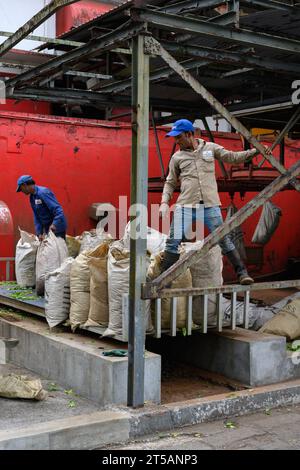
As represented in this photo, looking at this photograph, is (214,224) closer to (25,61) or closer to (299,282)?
(299,282)

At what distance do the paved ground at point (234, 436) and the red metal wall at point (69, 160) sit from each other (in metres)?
5.51

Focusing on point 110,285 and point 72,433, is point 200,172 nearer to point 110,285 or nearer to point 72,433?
point 110,285

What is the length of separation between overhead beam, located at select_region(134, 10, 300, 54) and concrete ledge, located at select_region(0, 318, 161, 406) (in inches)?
105

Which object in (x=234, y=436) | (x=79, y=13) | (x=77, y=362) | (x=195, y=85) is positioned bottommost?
(x=234, y=436)

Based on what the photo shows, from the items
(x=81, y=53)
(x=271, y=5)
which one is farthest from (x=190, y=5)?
(x=81, y=53)

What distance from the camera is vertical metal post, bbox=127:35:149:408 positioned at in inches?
193

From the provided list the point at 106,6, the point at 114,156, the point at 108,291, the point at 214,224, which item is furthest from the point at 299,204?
the point at 108,291

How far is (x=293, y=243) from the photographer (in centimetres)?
1276

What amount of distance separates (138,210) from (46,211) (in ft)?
10.9

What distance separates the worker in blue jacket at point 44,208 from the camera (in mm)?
7729

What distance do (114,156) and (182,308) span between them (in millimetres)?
5335

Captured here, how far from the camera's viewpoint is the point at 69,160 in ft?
33.6

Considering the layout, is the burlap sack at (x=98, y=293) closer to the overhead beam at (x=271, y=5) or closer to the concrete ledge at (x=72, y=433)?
the concrete ledge at (x=72, y=433)

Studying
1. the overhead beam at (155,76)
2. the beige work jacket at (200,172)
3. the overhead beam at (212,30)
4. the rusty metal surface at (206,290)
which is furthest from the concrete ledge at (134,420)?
the overhead beam at (155,76)
